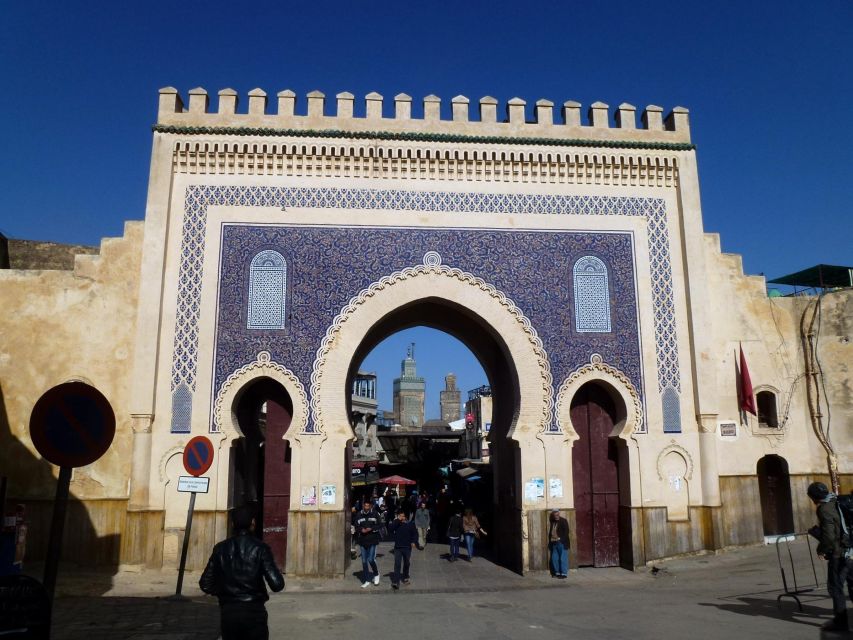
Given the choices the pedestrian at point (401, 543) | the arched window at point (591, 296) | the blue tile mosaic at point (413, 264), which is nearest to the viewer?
the pedestrian at point (401, 543)

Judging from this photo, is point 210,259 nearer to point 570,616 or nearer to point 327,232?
point 327,232

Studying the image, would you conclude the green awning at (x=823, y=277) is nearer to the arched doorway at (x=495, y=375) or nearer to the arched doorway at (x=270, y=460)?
the arched doorway at (x=495, y=375)

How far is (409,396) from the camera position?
→ 6631 cm

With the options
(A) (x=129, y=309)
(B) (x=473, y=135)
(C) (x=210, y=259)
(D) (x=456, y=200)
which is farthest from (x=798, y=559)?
(A) (x=129, y=309)

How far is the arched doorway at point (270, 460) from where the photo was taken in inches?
436

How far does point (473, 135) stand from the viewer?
11844 millimetres

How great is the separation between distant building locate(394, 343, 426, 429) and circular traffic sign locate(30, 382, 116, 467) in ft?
198

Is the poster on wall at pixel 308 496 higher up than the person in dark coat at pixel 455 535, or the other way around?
the poster on wall at pixel 308 496

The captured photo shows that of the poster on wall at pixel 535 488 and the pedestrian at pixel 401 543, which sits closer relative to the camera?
the pedestrian at pixel 401 543

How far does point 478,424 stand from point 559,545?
71.0ft

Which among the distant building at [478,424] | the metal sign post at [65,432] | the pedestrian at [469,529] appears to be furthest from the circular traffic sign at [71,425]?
the distant building at [478,424]

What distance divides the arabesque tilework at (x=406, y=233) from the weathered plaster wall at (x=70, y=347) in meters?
0.86

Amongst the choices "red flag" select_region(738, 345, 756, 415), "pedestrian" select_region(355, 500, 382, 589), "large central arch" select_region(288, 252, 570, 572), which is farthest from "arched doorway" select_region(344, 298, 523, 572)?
"red flag" select_region(738, 345, 756, 415)

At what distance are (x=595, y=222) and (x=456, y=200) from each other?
7.99 feet
